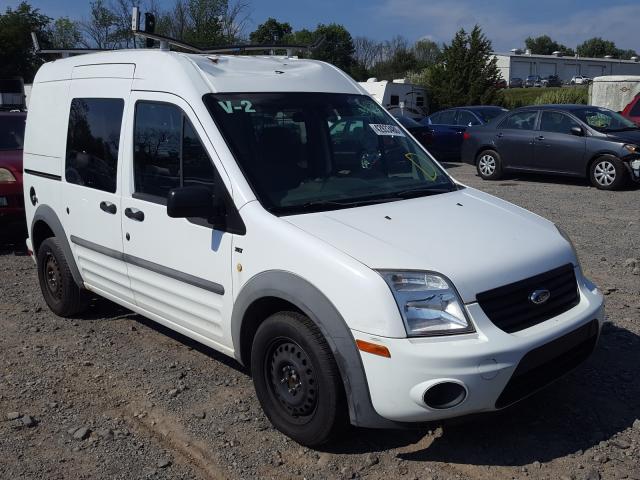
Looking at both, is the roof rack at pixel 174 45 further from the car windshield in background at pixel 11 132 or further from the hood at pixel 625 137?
the hood at pixel 625 137

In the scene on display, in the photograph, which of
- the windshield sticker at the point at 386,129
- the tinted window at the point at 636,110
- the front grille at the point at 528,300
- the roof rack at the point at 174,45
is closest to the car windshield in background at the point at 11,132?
the roof rack at the point at 174,45

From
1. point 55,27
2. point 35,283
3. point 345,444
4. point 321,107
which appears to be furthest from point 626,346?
point 55,27

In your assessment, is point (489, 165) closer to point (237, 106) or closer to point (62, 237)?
point (62, 237)

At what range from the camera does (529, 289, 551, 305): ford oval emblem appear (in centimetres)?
350

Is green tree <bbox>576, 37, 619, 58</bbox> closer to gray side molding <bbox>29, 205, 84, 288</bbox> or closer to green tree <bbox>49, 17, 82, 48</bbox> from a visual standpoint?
green tree <bbox>49, 17, 82, 48</bbox>

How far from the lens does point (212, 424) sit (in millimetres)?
4020

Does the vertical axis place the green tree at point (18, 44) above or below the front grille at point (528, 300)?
above

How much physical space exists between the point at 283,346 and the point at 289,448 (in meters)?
0.56

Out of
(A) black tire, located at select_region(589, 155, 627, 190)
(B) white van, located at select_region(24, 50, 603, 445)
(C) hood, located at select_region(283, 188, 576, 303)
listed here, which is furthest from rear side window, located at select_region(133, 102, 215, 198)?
(A) black tire, located at select_region(589, 155, 627, 190)

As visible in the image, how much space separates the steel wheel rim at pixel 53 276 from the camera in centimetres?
578

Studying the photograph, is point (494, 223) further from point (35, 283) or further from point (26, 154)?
point (35, 283)

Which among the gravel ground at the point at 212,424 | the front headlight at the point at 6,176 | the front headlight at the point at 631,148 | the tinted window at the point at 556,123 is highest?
the tinted window at the point at 556,123

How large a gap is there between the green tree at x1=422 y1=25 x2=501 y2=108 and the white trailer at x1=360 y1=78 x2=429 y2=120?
5.89ft

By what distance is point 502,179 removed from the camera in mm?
14828
